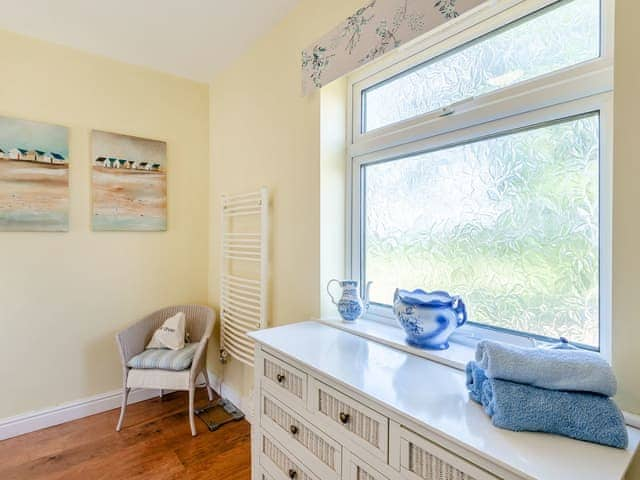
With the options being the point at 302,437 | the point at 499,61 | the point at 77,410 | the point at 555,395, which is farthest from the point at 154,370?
the point at 499,61

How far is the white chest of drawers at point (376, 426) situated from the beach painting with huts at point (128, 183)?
1.64 meters

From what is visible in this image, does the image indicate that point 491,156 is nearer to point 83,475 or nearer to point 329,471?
point 329,471

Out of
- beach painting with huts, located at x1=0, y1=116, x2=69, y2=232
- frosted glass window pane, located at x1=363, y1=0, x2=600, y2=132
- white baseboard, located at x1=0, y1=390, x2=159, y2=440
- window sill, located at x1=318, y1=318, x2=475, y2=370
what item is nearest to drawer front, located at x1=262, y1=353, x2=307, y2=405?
window sill, located at x1=318, y1=318, x2=475, y2=370

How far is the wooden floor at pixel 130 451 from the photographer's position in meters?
1.77

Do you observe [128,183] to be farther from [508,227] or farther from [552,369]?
[552,369]

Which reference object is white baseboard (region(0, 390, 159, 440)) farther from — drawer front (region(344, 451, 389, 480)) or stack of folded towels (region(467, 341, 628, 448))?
stack of folded towels (region(467, 341, 628, 448))

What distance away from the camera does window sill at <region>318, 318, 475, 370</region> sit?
116 centimetres

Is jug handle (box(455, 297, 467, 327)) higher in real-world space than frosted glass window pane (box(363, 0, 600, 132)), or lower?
lower

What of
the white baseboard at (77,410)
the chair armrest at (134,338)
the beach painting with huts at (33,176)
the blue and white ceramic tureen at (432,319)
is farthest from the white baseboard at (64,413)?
the blue and white ceramic tureen at (432,319)

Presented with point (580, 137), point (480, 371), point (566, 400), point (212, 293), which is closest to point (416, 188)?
point (580, 137)

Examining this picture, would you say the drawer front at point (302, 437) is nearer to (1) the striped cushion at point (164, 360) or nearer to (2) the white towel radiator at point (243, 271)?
(2) the white towel radiator at point (243, 271)

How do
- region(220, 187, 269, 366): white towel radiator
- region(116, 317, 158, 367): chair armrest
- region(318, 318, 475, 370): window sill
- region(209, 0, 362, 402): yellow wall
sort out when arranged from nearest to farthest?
1. region(318, 318, 475, 370): window sill
2. region(209, 0, 362, 402): yellow wall
3. region(220, 187, 269, 366): white towel radiator
4. region(116, 317, 158, 367): chair armrest

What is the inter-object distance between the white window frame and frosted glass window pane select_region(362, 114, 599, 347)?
36mm

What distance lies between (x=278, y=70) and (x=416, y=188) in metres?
1.18
